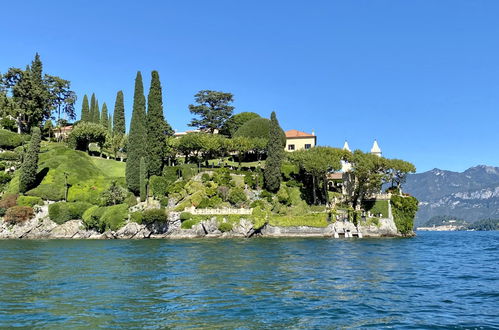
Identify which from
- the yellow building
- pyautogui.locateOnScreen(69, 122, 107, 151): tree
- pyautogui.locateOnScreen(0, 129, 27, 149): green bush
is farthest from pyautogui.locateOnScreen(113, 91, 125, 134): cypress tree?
the yellow building

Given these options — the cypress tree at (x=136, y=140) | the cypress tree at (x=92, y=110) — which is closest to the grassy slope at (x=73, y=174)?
the cypress tree at (x=136, y=140)

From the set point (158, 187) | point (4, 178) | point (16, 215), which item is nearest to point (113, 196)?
point (158, 187)

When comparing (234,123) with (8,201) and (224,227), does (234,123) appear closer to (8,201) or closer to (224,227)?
(224,227)

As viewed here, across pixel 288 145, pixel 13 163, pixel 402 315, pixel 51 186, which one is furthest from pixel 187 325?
pixel 288 145

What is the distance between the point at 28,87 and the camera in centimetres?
8962

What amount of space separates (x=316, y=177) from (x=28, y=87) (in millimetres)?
64870

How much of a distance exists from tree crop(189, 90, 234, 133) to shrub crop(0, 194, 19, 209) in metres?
44.9

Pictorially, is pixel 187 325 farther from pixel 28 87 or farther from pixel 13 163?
pixel 28 87

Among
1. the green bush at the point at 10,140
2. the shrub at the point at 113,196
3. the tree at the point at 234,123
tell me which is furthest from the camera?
the tree at the point at 234,123

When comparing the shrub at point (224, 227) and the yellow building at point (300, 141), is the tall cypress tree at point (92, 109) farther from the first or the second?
the shrub at point (224, 227)

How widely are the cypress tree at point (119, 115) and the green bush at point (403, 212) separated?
69.9 meters

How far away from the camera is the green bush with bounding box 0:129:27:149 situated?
3344 inches

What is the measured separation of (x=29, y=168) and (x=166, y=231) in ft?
90.2

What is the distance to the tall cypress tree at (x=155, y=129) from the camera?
71.9m
